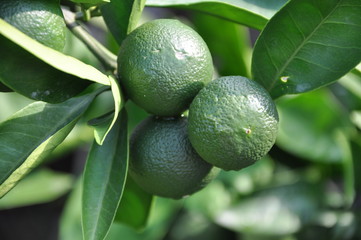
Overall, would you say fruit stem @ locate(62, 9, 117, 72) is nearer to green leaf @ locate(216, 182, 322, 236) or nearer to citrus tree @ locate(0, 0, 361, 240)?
citrus tree @ locate(0, 0, 361, 240)

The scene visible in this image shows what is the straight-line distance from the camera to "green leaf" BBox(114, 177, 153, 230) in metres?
1.05

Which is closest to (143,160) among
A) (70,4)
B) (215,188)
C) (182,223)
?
(70,4)

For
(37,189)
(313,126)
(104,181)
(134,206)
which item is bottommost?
(37,189)

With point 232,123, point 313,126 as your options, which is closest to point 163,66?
point 232,123

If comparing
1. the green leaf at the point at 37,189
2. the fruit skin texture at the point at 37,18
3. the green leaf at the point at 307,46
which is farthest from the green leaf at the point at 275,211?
the fruit skin texture at the point at 37,18

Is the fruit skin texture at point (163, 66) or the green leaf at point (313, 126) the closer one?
the fruit skin texture at point (163, 66)

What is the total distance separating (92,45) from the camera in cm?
93

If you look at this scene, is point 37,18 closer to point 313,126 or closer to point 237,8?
point 237,8

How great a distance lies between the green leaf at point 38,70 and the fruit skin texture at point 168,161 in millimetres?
150

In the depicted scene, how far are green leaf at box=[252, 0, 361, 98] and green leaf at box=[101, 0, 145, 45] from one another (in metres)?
0.21

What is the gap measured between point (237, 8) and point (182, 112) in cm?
20

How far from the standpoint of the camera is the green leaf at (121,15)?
86cm

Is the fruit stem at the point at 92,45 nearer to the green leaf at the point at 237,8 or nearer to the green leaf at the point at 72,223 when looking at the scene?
the green leaf at the point at 237,8

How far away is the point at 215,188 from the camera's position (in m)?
1.59
